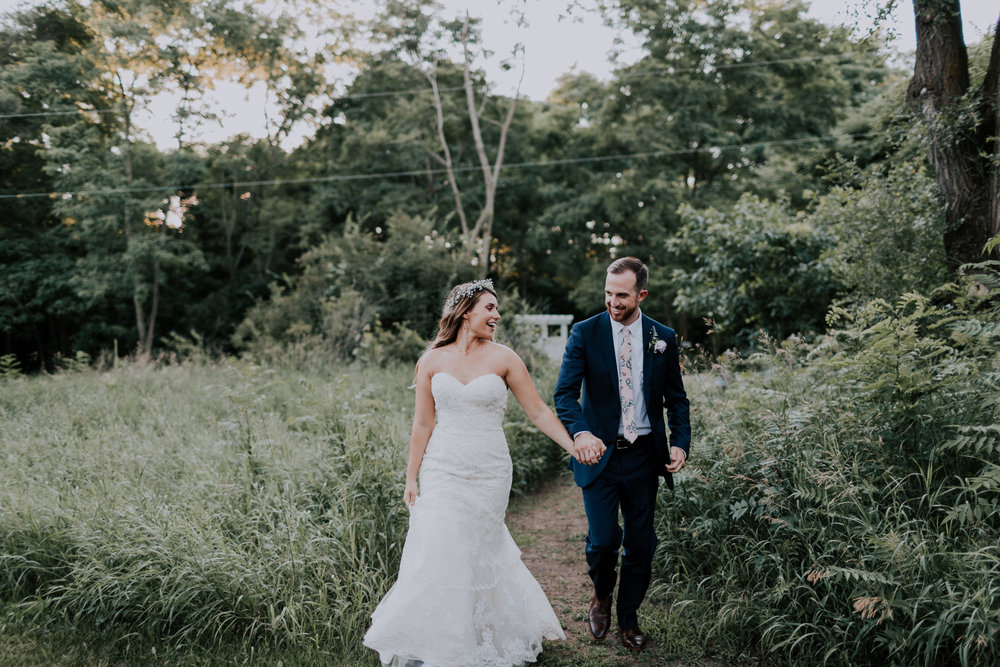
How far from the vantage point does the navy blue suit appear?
3.67 m

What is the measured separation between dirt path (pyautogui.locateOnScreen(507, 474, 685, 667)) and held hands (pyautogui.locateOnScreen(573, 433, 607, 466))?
47.3 inches

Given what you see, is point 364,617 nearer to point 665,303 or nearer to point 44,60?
point 665,303

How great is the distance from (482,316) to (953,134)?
592 centimetres

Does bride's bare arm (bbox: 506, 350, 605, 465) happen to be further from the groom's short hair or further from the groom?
the groom's short hair

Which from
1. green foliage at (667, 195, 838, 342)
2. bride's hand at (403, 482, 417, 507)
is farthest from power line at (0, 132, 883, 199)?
bride's hand at (403, 482, 417, 507)

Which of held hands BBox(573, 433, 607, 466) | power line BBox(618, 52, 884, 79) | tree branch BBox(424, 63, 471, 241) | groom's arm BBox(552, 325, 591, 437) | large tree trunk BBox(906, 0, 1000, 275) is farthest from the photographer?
tree branch BBox(424, 63, 471, 241)

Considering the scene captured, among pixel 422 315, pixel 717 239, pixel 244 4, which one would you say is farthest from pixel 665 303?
pixel 244 4

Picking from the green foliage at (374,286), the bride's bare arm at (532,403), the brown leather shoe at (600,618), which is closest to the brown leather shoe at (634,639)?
the brown leather shoe at (600,618)

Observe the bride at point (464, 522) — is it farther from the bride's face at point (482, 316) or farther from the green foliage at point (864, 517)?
the green foliage at point (864, 517)

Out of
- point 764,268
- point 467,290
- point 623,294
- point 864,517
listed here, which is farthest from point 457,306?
point 764,268

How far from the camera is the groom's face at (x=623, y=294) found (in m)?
3.58

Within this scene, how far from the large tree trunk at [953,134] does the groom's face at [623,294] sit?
4.92 m

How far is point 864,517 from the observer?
347 centimetres

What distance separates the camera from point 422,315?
1574cm
